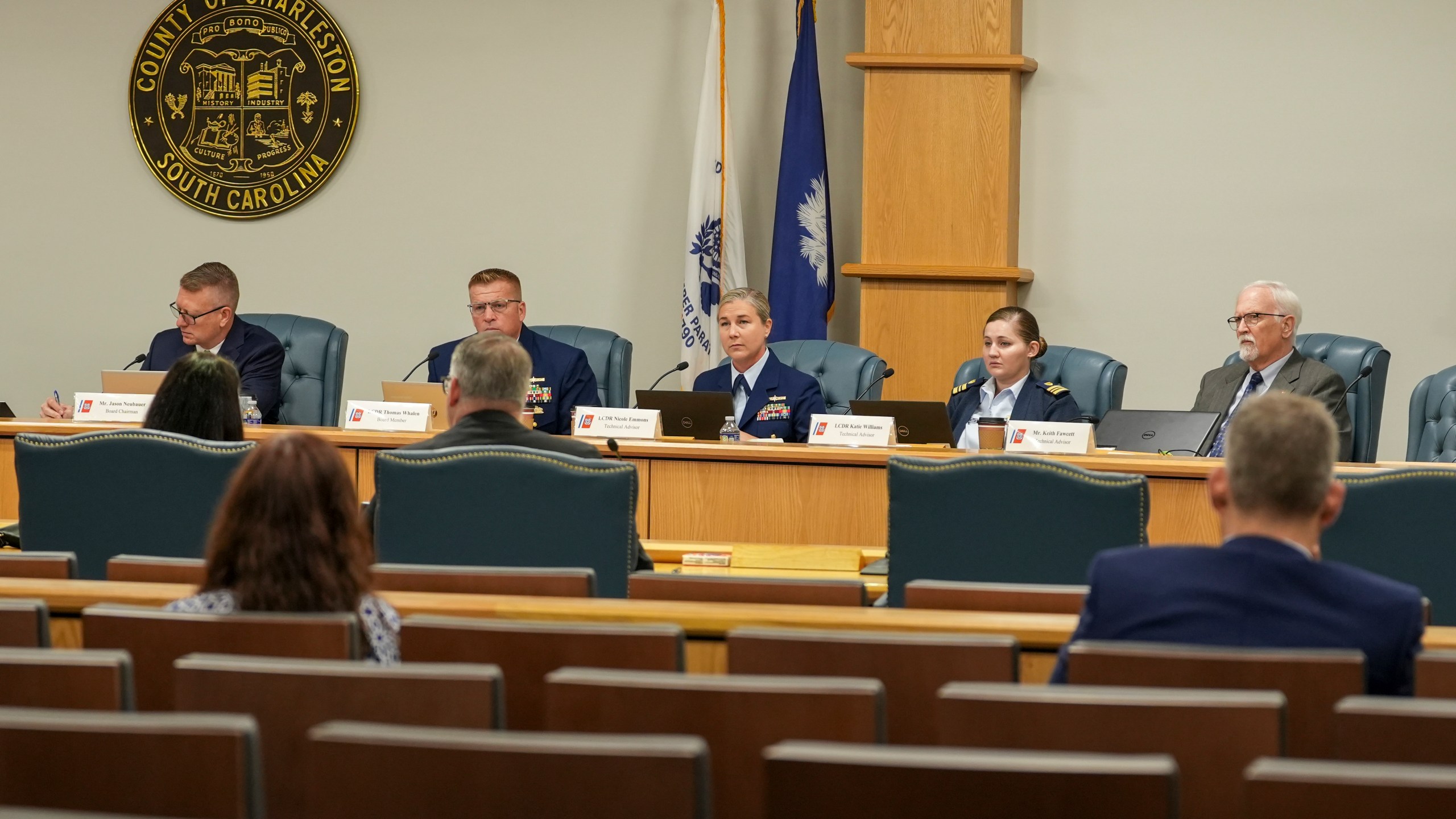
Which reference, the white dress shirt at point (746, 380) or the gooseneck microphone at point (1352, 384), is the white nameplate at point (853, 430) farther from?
the gooseneck microphone at point (1352, 384)

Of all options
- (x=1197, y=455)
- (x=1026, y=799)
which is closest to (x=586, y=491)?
(x=1026, y=799)

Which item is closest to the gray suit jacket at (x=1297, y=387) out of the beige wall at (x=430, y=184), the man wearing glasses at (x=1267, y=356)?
the man wearing glasses at (x=1267, y=356)

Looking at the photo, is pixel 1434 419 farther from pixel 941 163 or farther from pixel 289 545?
pixel 289 545

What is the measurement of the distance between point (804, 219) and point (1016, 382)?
1.51m

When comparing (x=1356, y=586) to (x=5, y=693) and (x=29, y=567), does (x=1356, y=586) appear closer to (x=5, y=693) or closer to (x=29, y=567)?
(x=5, y=693)

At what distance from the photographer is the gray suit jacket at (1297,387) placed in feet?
15.4

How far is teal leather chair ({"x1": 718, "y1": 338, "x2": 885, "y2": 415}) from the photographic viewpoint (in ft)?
17.6

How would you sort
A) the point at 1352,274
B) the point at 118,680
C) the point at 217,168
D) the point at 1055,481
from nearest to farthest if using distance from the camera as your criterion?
the point at 118,680 → the point at 1055,481 → the point at 1352,274 → the point at 217,168

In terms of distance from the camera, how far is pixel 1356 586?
1.76 m

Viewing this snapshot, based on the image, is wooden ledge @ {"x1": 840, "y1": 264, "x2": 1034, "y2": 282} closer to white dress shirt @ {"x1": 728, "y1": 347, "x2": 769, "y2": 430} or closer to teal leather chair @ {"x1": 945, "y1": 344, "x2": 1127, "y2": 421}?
teal leather chair @ {"x1": 945, "y1": 344, "x2": 1127, "y2": 421}

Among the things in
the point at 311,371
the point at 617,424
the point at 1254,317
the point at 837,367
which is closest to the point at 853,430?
the point at 617,424

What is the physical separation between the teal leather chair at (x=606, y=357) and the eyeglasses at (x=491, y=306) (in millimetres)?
287

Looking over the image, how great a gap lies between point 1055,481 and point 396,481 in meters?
1.29

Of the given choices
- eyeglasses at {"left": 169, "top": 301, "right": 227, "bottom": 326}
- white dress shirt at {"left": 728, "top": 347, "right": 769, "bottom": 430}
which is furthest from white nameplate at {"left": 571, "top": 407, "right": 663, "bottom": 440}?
eyeglasses at {"left": 169, "top": 301, "right": 227, "bottom": 326}
